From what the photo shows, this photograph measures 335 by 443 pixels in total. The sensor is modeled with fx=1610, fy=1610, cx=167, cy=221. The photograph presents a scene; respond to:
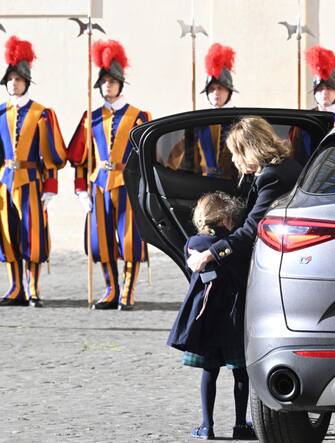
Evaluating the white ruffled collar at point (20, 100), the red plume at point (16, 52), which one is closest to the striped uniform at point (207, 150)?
the white ruffled collar at point (20, 100)

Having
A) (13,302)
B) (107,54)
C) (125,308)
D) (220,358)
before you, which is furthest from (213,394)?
(107,54)

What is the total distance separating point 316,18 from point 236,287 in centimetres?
1002

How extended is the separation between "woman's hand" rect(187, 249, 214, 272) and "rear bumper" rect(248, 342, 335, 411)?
39.1 inches

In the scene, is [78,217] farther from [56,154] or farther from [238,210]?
[238,210]

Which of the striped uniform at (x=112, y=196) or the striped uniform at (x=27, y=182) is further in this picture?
the striped uniform at (x=27, y=182)

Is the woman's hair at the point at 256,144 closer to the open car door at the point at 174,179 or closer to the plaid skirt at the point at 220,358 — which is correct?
the open car door at the point at 174,179

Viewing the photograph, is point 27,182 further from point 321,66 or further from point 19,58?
point 321,66

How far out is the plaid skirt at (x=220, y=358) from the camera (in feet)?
22.6

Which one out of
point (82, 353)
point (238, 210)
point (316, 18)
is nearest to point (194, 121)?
point (238, 210)

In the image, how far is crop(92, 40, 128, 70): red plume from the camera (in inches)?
486

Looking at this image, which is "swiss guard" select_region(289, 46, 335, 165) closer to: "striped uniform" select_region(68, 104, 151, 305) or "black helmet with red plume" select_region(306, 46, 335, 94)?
"black helmet with red plume" select_region(306, 46, 335, 94)

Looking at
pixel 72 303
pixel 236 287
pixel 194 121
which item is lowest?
pixel 72 303

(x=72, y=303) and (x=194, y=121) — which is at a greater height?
(x=194, y=121)

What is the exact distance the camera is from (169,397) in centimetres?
802
